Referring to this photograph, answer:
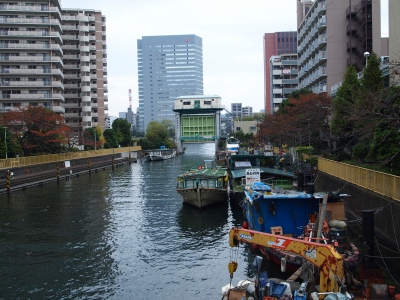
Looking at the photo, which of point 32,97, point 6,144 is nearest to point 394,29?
point 6,144

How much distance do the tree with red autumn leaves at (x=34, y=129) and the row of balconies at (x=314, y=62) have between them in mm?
35846

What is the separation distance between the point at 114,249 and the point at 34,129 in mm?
38209

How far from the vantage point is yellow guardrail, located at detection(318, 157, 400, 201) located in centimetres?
1827

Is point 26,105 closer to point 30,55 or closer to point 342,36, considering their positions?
point 30,55

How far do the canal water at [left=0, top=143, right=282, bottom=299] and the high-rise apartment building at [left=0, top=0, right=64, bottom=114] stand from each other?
1685 inches

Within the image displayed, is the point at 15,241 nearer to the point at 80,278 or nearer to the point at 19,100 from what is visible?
the point at 80,278

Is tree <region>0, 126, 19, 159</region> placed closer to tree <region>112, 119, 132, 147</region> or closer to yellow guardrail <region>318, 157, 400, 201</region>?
yellow guardrail <region>318, 157, 400, 201</region>

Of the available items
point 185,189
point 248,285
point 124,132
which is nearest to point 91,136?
point 124,132

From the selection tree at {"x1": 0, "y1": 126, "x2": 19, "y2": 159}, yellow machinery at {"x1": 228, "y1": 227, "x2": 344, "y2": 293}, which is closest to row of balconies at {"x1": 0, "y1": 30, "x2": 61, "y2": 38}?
tree at {"x1": 0, "y1": 126, "x2": 19, "y2": 159}

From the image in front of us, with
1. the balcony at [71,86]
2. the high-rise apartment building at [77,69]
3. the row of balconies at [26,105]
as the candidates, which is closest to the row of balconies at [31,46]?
the row of balconies at [26,105]

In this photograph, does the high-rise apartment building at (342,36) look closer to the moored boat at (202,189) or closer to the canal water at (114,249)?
the moored boat at (202,189)

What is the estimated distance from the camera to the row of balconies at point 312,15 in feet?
193

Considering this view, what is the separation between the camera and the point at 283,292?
1092 cm

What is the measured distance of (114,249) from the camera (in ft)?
69.7
